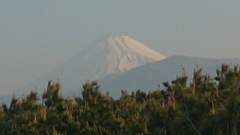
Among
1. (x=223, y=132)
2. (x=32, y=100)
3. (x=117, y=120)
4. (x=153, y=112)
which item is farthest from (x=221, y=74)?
(x=32, y=100)

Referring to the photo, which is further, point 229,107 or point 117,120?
point 117,120

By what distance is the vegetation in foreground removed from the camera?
59.1 feet

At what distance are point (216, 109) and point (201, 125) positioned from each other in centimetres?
75

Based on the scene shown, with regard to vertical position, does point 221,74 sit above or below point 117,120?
above

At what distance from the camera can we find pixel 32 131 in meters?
26.2

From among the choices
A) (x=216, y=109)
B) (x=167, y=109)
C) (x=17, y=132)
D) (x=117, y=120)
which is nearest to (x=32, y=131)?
(x=17, y=132)

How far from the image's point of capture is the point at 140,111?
25078 millimetres

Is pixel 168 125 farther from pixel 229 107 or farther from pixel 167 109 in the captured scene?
pixel 229 107

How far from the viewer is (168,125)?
19125 mm

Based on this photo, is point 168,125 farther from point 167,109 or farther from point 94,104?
point 94,104

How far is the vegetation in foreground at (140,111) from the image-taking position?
709 inches

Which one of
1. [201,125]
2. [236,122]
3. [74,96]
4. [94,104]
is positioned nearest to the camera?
[236,122]

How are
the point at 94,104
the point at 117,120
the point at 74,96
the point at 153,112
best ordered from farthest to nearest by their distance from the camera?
the point at 74,96 < the point at 94,104 < the point at 117,120 < the point at 153,112

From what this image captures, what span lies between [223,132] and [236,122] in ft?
1.95
